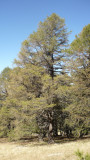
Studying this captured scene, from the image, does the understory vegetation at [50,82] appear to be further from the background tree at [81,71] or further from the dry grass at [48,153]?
the dry grass at [48,153]

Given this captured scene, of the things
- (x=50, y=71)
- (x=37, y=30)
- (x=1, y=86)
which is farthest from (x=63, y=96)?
(x=1, y=86)

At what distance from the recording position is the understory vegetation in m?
12.3

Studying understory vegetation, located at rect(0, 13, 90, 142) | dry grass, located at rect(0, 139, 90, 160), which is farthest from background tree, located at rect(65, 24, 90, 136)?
dry grass, located at rect(0, 139, 90, 160)

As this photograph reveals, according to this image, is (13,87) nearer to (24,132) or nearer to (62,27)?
(24,132)

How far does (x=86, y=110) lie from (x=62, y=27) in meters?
10.0

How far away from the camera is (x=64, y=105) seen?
14508 mm

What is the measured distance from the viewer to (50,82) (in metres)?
12.7

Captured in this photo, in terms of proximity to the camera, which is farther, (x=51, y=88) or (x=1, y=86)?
(x=1, y=86)

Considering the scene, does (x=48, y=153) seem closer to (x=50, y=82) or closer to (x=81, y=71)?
(x=50, y=82)

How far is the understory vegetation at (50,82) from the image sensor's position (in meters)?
12.3

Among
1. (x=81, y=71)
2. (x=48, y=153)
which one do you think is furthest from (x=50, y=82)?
(x=48, y=153)

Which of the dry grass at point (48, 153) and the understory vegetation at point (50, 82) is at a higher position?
the understory vegetation at point (50, 82)

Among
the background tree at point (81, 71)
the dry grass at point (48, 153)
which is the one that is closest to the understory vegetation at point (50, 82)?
the background tree at point (81, 71)

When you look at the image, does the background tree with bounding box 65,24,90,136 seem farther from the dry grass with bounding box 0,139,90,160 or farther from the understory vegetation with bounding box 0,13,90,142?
the dry grass with bounding box 0,139,90,160
